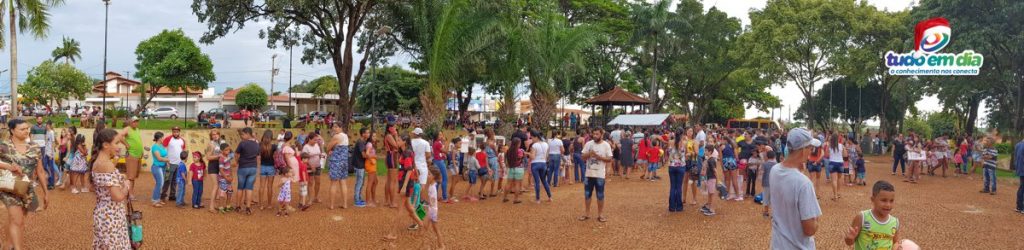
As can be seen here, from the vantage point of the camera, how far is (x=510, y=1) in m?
20.2

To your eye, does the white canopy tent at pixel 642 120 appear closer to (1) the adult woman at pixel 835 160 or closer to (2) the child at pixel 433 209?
(1) the adult woman at pixel 835 160

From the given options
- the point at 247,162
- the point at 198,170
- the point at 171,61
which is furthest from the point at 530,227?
the point at 171,61

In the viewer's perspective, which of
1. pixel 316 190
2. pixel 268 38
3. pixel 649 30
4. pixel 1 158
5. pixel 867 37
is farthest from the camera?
pixel 649 30

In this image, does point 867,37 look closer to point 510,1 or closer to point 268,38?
point 510,1

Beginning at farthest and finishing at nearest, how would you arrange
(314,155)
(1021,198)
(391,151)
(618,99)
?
(618,99)
(1021,198)
(314,155)
(391,151)

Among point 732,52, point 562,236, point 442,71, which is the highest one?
point 732,52

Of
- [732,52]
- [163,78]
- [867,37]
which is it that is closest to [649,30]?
[732,52]

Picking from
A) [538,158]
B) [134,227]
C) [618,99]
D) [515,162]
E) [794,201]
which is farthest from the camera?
[618,99]

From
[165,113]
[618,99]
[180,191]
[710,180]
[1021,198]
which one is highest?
[618,99]

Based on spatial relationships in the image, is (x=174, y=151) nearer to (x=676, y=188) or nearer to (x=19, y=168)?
(x=19, y=168)

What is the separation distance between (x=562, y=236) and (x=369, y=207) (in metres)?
3.45

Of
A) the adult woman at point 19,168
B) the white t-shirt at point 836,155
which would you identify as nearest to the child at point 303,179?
the adult woman at point 19,168

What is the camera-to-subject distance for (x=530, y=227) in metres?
8.11

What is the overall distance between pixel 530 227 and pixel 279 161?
12.2 feet
